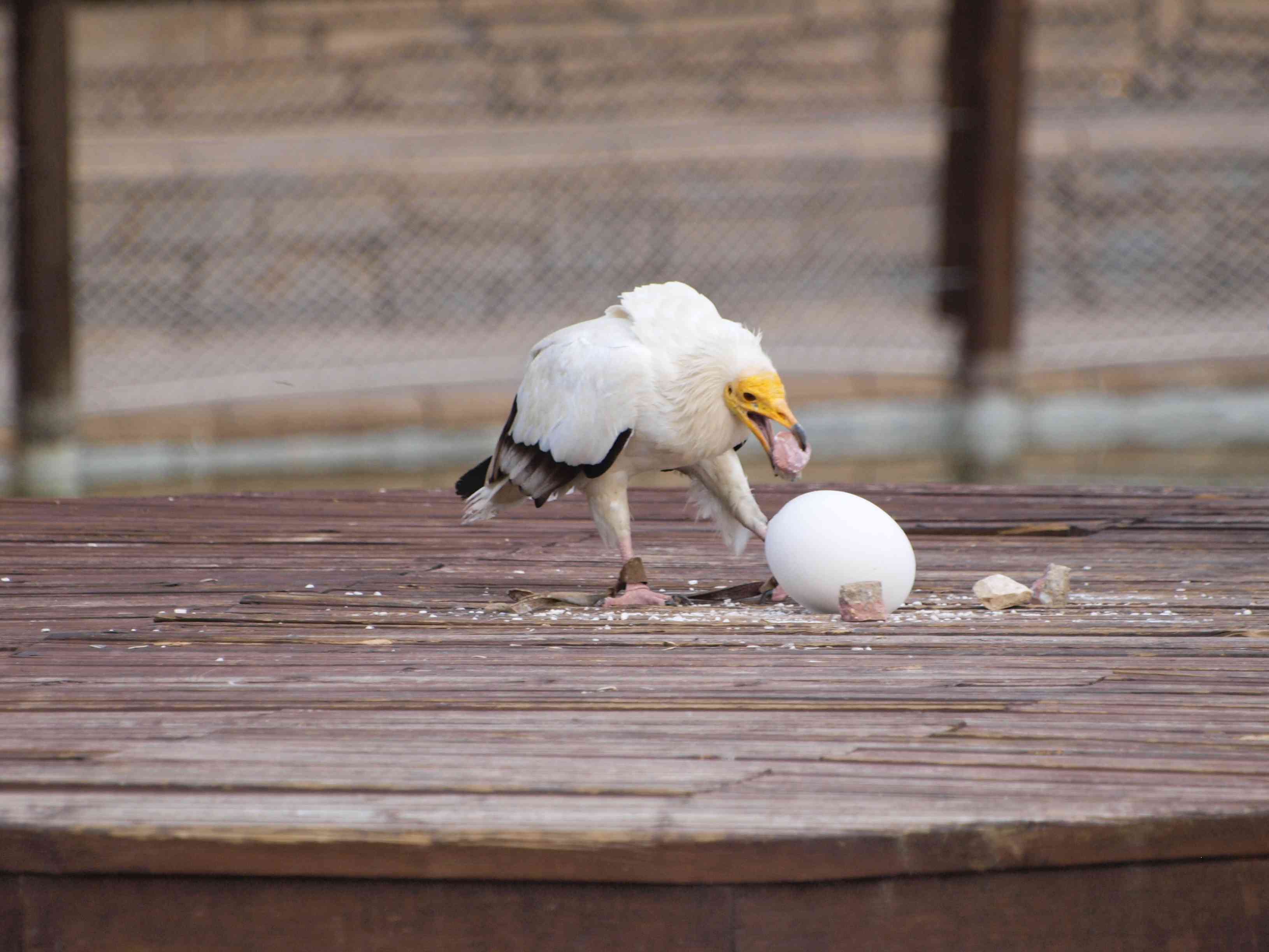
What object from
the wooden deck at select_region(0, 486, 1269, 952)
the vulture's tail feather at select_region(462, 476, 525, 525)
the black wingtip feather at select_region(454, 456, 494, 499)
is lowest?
the wooden deck at select_region(0, 486, 1269, 952)

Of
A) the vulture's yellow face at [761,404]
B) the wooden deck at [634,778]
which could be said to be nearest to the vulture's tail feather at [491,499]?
the wooden deck at [634,778]

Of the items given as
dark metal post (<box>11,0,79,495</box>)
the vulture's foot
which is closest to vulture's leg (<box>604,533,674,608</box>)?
the vulture's foot

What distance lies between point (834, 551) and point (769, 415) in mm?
199

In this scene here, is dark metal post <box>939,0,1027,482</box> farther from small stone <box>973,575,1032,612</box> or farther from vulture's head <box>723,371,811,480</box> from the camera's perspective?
vulture's head <box>723,371,811,480</box>

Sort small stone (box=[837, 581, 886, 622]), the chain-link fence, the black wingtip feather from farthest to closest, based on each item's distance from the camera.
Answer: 1. the chain-link fence
2. the black wingtip feather
3. small stone (box=[837, 581, 886, 622])

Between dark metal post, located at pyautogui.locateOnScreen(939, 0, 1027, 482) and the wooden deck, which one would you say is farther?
dark metal post, located at pyautogui.locateOnScreen(939, 0, 1027, 482)

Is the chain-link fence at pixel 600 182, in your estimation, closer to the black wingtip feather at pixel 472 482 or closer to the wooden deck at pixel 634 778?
the black wingtip feather at pixel 472 482

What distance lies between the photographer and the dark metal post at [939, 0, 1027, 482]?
242 inches

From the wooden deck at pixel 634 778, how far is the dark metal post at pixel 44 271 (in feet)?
11.2

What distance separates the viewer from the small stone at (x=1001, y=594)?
258cm

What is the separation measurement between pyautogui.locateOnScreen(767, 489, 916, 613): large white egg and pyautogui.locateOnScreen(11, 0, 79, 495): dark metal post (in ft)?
12.7

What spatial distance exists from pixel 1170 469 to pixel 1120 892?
5633 mm

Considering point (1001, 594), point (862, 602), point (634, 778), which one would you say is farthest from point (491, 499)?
point (634, 778)

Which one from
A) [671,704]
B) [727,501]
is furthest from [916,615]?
[671,704]
